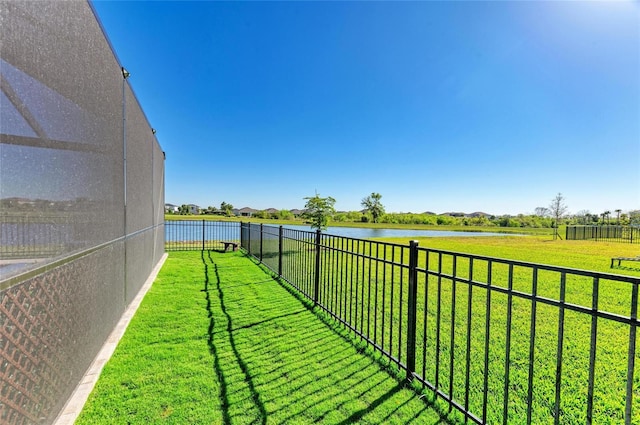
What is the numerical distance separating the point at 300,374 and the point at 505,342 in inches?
101

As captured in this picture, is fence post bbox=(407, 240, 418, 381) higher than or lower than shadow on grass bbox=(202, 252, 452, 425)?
higher

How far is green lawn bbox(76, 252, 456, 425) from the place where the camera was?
2000 millimetres

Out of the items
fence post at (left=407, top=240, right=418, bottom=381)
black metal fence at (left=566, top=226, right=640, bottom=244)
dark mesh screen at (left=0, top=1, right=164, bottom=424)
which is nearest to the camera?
dark mesh screen at (left=0, top=1, right=164, bottom=424)

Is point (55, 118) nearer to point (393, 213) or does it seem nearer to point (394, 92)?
point (394, 92)

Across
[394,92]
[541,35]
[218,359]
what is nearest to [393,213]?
[394,92]

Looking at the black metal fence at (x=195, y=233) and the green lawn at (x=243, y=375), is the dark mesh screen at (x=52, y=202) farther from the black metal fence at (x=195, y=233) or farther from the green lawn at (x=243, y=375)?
the black metal fence at (x=195, y=233)

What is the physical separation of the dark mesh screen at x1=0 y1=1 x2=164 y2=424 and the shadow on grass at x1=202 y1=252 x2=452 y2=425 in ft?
3.80

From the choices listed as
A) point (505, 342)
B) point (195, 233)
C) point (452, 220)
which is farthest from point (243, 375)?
point (452, 220)

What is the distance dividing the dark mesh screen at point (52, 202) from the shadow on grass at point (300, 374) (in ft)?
3.80

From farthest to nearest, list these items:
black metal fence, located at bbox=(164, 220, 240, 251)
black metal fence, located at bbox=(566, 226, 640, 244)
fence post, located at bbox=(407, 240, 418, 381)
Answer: black metal fence, located at bbox=(566, 226, 640, 244), black metal fence, located at bbox=(164, 220, 240, 251), fence post, located at bbox=(407, 240, 418, 381)

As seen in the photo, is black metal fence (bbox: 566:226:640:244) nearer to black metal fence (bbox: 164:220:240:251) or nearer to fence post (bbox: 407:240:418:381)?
black metal fence (bbox: 164:220:240:251)

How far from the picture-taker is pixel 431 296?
16.8ft

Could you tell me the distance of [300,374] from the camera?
2.51 m

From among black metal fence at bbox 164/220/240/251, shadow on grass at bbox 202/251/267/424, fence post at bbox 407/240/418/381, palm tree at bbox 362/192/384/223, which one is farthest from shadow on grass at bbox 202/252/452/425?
palm tree at bbox 362/192/384/223
